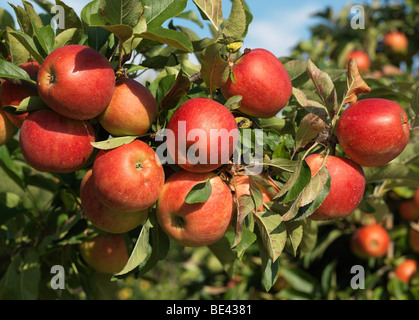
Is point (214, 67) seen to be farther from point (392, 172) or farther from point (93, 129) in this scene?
point (392, 172)

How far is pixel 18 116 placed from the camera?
3.11 ft

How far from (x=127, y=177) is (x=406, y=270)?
1879 millimetres

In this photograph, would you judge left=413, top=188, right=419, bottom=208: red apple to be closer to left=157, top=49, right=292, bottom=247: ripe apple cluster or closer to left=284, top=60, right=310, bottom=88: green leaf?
left=284, top=60, right=310, bottom=88: green leaf

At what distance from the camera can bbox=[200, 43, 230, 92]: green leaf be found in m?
0.82

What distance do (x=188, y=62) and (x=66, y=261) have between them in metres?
0.75

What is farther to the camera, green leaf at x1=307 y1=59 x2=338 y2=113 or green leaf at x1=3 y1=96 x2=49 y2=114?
green leaf at x1=307 y1=59 x2=338 y2=113

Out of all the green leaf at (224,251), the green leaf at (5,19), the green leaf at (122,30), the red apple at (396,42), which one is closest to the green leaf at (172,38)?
the green leaf at (122,30)

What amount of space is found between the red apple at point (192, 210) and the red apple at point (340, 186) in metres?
0.20

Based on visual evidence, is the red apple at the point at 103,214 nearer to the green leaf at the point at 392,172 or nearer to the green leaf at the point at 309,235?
the green leaf at the point at 309,235

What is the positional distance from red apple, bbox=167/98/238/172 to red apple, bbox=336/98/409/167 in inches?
10.0

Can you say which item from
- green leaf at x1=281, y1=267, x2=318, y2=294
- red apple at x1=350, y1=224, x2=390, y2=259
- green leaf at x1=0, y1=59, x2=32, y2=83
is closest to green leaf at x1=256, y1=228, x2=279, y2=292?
green leaf at x1=0, y1=59, x2=32, y2=83

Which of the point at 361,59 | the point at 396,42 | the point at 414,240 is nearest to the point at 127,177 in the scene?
the point at 414,240
